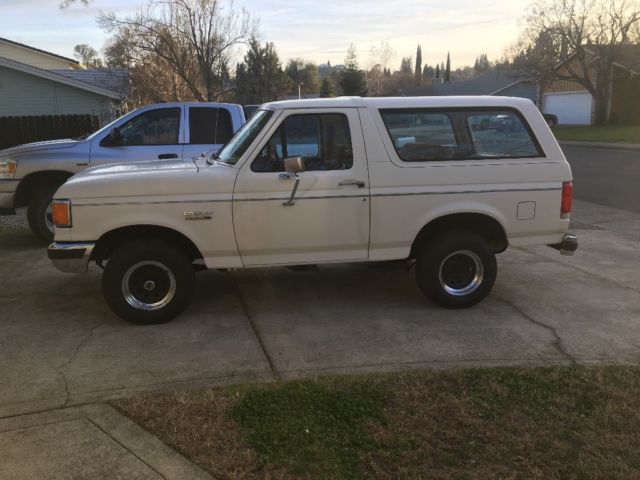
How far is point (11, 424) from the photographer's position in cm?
355

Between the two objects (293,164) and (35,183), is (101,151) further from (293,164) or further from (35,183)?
(293,164)

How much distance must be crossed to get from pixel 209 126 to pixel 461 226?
4.47m

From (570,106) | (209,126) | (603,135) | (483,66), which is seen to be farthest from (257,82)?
(483,66)

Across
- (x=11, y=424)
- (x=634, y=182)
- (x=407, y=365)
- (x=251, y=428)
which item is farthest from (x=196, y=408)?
(x=634, y=182)

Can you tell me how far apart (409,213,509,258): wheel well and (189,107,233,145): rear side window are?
3.96m

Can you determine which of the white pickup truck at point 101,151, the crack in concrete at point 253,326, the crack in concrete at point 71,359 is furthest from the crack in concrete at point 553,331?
the white pickup truck at point 101,151

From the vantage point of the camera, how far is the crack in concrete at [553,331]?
4.49m

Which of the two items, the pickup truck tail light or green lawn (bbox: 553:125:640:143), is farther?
green lawn (bbox: 553:125:640:143)

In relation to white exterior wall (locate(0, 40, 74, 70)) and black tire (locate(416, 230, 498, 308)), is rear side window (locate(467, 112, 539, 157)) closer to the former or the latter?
black tire (locate(416, 230, 498, 308))

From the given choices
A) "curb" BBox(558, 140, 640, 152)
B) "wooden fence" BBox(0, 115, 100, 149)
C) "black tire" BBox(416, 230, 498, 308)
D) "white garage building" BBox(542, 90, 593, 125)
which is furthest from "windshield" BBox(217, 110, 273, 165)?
"white garage building" BBox(542, 90, 593, 125)

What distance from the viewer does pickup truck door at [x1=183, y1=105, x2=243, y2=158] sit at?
838 cm

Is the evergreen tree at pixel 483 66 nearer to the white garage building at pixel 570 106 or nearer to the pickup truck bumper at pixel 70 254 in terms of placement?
the white garage building at pixel 570 106

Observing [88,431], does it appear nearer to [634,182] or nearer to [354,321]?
[354,321]

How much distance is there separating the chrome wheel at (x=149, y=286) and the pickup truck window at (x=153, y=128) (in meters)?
3.66
